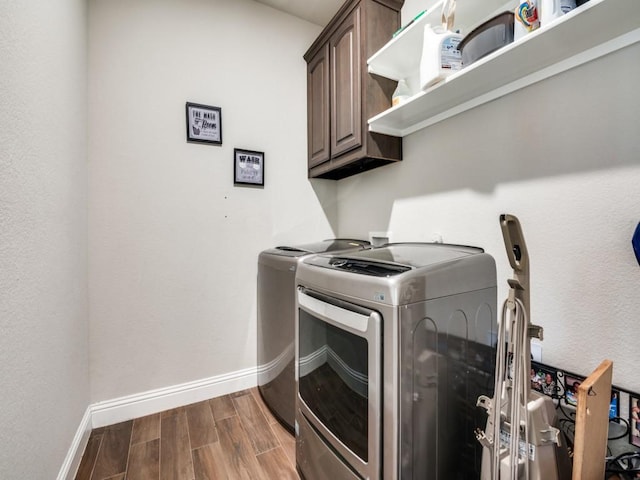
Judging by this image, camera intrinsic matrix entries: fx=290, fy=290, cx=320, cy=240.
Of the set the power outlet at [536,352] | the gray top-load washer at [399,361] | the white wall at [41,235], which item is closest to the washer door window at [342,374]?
the gray top-load washer at [399,361]

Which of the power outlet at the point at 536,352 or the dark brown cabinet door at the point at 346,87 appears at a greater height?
the dark brown cabinet door at the point at 346,87

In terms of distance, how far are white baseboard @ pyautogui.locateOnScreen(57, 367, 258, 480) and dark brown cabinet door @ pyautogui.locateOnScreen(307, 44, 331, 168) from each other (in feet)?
5.40

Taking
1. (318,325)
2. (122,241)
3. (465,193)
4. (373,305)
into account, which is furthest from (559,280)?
(122,241)

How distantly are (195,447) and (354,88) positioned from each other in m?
2.13

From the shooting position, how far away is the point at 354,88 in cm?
169

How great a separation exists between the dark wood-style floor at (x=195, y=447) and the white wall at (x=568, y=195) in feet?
4.34

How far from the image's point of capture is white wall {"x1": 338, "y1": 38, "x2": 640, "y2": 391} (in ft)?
2.97

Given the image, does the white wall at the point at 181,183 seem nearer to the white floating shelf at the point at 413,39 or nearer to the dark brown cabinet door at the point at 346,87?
the dark brown cabinet door at the point at 346,87

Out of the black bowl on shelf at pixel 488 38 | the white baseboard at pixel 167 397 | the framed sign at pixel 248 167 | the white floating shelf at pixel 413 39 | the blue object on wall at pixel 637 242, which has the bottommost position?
the white baseboard at pixel 167 397

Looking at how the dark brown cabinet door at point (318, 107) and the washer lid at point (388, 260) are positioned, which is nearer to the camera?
the washer lid at point (388, 260)

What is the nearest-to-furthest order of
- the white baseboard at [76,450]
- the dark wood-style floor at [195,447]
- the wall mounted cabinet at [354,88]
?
the white baseboard at [76,450] → the dark wood-style floor at [195,447] → the wall mounted cabinet at [354,88]

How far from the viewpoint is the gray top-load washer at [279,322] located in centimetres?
156

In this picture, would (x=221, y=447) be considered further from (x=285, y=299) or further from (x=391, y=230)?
(x=391, y=230)

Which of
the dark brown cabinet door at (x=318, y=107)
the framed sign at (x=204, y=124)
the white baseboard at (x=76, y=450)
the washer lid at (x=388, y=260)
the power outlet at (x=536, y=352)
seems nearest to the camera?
the washer lid at (x=388, y=260)
